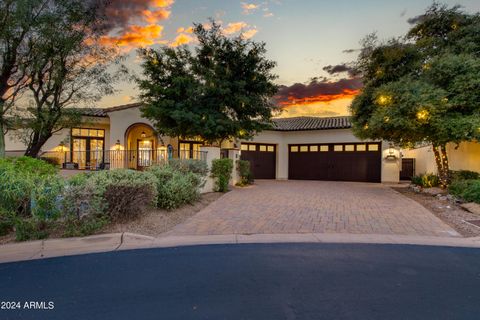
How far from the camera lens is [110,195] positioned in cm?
674

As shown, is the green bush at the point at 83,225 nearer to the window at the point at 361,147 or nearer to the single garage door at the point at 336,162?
the single garage door at the point at 336,162

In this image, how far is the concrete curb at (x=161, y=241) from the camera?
536 cm

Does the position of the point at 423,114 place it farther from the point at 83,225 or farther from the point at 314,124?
the point at 314,124

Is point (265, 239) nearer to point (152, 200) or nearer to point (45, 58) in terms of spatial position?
point (152, 200)

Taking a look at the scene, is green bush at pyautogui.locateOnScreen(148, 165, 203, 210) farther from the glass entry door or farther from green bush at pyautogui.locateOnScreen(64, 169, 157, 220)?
the glass entry door

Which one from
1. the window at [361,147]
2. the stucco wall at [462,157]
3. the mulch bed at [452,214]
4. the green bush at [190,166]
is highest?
the window at [361,147]

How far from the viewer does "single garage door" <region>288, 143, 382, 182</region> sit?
2119 cm

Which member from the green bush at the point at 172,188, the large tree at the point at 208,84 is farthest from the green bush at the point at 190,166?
the large tree at the point at 208,84

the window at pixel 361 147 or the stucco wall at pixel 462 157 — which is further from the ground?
the window at pixel 361 147

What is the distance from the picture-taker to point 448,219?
27.9ft

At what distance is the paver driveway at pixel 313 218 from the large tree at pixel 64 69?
6418mm

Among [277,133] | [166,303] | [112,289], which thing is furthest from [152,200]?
[277,133]

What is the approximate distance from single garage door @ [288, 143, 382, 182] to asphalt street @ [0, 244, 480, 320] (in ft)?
53.9

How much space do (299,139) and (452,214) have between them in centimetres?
1502
